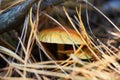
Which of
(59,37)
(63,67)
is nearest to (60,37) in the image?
(59,37)

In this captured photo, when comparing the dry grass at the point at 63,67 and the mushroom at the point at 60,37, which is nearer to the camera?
the dry grass at the point at 63,67

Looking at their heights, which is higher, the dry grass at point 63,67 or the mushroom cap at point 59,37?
the mushroom cap at point 59,37

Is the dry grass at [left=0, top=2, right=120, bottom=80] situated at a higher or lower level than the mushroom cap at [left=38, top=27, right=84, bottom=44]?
lower

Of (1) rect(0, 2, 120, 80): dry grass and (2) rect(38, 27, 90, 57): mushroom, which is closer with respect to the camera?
(1) rect(0, 2, 120, 80): dry grass

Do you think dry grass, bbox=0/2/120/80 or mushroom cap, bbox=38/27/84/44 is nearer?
dry grass, bbox=0/2/120/80

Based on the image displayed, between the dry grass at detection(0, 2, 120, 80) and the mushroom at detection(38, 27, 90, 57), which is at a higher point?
the mushroom at detection(38, 27, 90, 57)

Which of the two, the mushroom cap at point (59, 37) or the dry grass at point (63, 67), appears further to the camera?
the mushroom cap at point (59, 37)

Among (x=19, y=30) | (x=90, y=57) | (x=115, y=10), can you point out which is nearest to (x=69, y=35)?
(x=90, y=57)

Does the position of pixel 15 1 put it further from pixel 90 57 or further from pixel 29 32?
pixel 90 57

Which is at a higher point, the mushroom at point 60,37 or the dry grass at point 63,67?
the mushroom at point 60,37
